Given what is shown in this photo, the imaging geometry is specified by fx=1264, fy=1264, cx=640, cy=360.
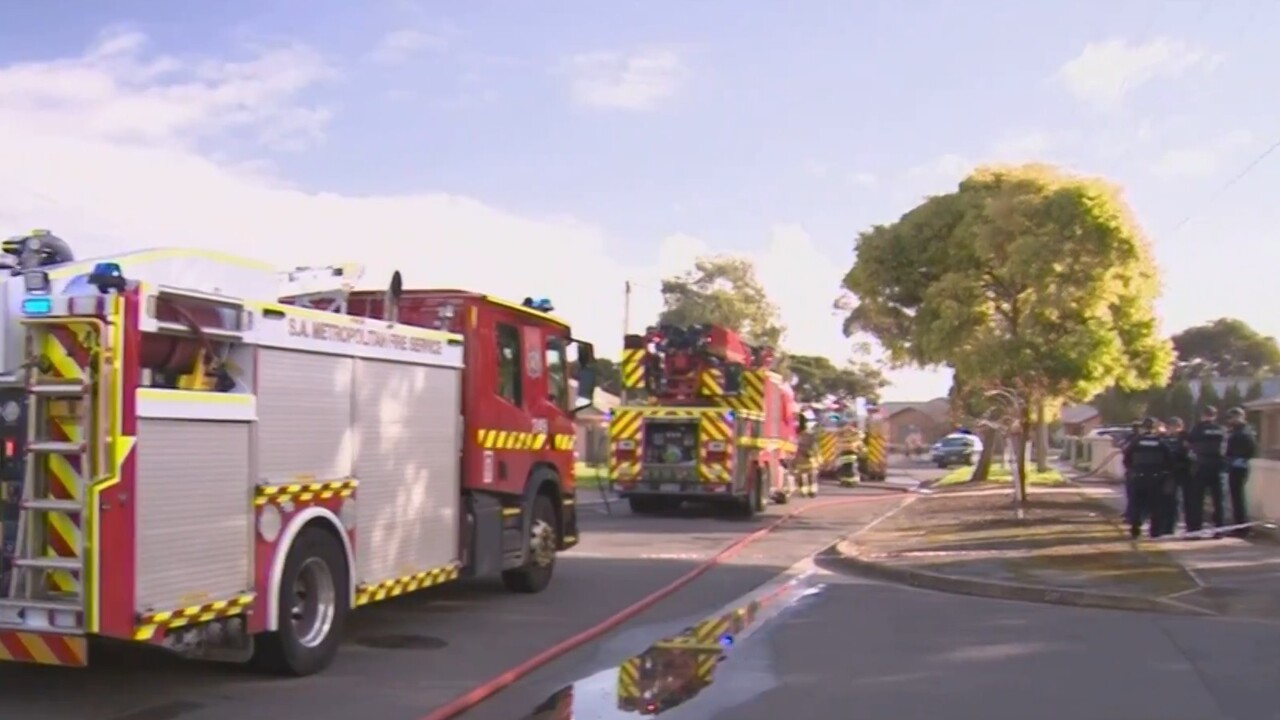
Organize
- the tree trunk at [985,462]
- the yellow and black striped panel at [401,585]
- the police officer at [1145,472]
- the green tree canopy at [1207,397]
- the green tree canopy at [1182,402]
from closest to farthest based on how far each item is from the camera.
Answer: the yellow and black striped panel at [401,585] → the police officer at [1145,472] → the tree trunk at [985,462] → the green tree canopy at [1207,397] → the green tree canopy at [1182,402]

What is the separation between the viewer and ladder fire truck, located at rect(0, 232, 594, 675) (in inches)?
268

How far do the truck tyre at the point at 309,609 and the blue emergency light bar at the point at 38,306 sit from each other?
7.13 feet

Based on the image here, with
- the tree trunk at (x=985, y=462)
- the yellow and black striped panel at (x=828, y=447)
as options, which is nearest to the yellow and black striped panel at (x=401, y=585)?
the tree trunk at (x=985, y=462)

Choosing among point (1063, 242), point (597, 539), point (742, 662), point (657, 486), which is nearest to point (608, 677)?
point (742, 662)

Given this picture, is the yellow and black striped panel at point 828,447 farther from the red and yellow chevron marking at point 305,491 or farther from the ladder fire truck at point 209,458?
the red and yellow chevron marking at point 305,491

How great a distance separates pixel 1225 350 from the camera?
291 feet

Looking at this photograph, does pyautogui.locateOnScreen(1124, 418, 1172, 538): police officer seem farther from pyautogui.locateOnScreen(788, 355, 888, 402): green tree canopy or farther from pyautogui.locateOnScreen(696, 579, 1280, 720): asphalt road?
pyautogui.locateOnScreen(788, 355, 888, 402): green tree canopy

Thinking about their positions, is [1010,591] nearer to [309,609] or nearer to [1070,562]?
[1070,562]

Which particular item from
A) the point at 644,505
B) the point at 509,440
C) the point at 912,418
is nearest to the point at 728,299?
the point at 644,505

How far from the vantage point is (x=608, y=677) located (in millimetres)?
8562

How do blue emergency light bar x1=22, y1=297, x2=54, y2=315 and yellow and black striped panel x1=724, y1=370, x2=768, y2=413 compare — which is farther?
yellow and black striped panel x1=724, y1=370, x2=768, y2=413

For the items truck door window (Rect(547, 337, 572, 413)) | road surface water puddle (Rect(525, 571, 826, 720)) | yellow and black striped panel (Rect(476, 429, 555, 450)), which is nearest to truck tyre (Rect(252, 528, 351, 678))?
road surface water puddle (Rect(525, 571, 826, 720))

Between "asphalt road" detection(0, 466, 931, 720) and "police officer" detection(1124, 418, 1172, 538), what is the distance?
4633 mm

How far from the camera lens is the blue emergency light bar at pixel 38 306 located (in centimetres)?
688
